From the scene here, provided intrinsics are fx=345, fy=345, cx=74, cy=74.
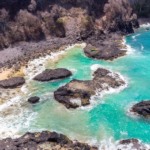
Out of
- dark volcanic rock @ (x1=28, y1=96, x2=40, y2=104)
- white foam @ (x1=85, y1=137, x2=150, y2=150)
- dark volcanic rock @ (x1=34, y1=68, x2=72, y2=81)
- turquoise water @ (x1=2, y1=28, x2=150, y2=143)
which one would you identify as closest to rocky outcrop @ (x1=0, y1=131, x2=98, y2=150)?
white foam @ (x1=85, y1=137, x2=150, y2=150)

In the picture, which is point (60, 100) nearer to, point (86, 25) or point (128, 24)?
point (86, 25)

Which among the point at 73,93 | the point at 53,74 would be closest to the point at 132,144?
the point at 73,93

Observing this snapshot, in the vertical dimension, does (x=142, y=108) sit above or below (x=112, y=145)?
above

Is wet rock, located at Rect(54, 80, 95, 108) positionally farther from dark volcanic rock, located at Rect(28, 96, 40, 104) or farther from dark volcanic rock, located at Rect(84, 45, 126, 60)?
dark volcanic rock, located at Rect(84, 45, 126, 60)

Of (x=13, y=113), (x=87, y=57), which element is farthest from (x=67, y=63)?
(x=13, y=113)

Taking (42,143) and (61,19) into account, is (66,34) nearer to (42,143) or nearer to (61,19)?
(61,19)
